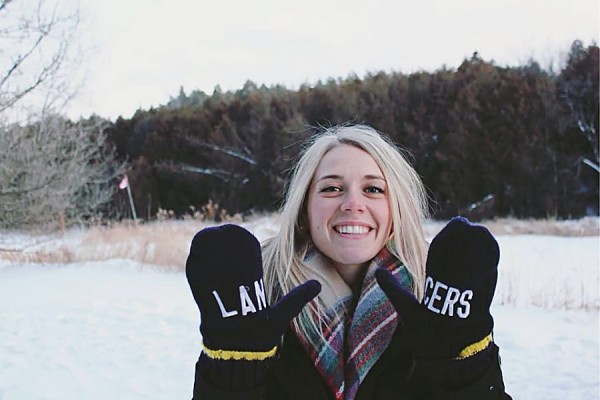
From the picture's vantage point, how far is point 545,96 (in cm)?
1648

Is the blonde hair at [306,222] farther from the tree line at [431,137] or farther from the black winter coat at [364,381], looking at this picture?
the tree line at [431,137]

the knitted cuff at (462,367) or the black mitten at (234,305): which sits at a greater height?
the black mitten at (234,305)

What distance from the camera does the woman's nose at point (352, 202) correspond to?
1.38 m

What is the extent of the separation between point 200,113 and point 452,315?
870 inches

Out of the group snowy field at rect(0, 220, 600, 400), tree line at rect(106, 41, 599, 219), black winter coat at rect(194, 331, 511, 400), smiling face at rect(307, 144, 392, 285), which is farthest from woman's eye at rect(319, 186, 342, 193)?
tree line at rect(106, 41, 599, 219)

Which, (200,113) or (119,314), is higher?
(200,113)

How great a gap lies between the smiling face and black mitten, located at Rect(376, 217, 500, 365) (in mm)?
161

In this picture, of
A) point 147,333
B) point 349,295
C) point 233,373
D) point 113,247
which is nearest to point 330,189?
point 349,295

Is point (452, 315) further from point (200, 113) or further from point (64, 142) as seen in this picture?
point (200, 113)

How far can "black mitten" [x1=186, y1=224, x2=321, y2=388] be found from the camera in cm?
116

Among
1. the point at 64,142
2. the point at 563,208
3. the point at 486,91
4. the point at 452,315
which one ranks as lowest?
the point at 563,208

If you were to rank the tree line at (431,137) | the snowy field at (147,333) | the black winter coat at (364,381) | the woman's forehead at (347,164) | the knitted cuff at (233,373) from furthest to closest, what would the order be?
the tree line at (431,137)
the snowy field at (147,333)
the woman's forehead at (347,164)
the black winter coat at (364,381)
the knitted cuff at (233,373)

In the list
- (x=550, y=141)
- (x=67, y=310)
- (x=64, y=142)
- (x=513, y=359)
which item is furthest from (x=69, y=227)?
(x=550, y=141)

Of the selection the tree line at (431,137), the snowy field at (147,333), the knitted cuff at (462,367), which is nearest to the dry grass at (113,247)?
the snowy field at (147,333)
